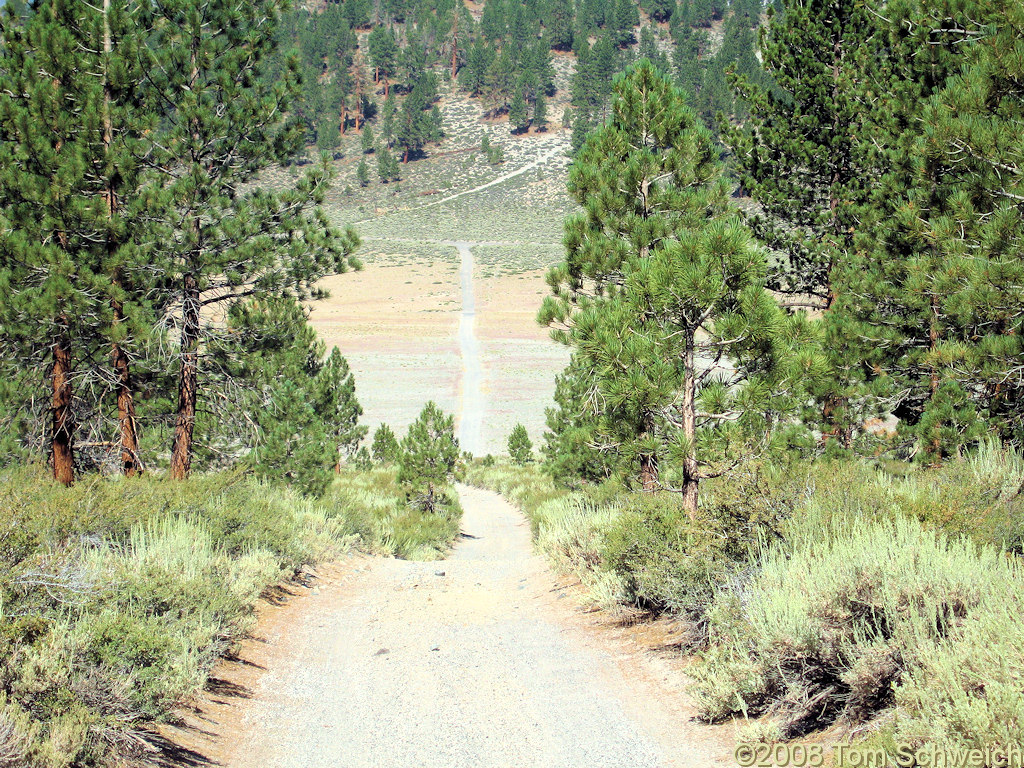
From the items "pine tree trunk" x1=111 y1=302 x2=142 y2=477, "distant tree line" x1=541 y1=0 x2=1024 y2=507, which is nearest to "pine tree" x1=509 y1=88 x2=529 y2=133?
"distant tree line" x1=541 y1=0 x2=1024 y2=507

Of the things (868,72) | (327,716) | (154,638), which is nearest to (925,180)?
(868,72)

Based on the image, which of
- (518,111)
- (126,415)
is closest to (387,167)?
(518,111)

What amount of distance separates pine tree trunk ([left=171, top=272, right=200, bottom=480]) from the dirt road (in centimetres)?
326

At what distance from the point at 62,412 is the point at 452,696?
6.48 m

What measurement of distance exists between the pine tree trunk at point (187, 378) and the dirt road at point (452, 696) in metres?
3.26

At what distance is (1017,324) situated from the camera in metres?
7.25

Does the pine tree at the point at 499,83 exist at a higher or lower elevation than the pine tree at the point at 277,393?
higher

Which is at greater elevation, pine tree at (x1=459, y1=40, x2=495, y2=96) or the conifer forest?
pine tree at (x1=459, y1=40, x2=495, y2=96)

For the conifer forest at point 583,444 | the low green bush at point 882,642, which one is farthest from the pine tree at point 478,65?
the low green bush at point 882,642

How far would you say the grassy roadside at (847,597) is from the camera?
303 centimetres

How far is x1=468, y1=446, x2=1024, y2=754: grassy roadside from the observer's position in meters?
3.03

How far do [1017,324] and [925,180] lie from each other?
1889 millimetres

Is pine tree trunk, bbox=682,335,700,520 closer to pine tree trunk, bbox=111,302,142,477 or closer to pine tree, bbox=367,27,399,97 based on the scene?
pine tree trunk, bbox=111,302,142,477

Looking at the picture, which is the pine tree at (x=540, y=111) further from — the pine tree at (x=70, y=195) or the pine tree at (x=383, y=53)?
the pine tree at (x=70, y=195)
